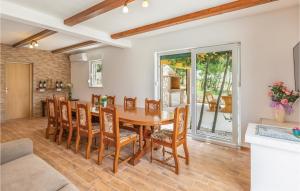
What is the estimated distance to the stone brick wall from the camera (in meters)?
5.25

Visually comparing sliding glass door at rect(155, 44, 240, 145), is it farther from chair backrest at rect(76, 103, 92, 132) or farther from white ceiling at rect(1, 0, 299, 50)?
chair backrest at rect(76, 103, 92, 132)

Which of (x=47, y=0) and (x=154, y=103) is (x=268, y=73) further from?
(x=47, y=0)

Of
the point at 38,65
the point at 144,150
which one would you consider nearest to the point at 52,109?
the point at 144,150

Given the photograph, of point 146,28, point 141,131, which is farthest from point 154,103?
point 146,28

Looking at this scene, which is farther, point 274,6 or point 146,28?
point 146,28

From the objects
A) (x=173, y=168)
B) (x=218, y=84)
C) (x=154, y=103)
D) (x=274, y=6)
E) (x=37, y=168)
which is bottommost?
(x=173, y=168)

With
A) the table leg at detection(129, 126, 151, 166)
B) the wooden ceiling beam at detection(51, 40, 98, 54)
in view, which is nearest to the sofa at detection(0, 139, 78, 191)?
the table leg at detection(129, 126, 151, 166)

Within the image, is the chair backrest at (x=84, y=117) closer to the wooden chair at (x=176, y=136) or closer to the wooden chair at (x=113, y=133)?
the wooden chair at (x=113, y=133)

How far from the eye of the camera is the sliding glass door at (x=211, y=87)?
3203mm

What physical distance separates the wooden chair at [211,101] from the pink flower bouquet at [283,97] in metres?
1.08

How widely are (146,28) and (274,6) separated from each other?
2244 millimetres

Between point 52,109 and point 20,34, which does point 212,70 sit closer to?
point 52,109

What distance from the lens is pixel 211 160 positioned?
8.85ft

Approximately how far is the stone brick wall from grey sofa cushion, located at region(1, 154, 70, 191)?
16.7 feet
